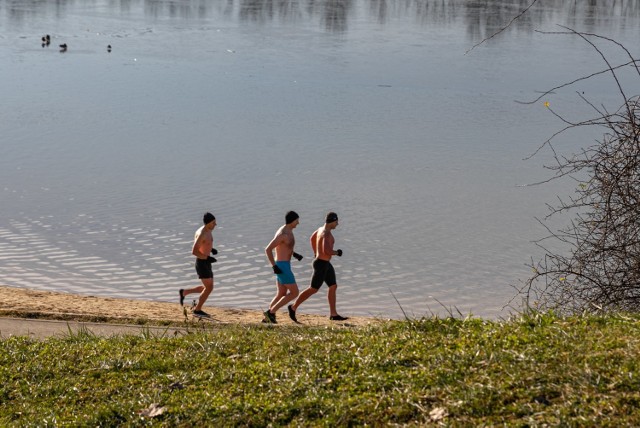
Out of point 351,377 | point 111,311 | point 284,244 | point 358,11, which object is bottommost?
point 111,311

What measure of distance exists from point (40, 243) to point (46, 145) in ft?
30.5

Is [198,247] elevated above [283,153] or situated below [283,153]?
above

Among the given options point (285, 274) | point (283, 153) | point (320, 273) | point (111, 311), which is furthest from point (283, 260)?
point (283, 153)

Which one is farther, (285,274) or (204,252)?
(204,252)

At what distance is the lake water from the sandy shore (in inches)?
48.0

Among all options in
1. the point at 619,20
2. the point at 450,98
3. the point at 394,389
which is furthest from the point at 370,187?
the point at 619,20

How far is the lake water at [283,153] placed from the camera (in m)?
18.6

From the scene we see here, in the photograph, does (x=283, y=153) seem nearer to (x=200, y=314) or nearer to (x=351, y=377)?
(x=200, y=314)

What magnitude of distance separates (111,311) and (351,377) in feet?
23.7

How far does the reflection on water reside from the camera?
58.0 metres

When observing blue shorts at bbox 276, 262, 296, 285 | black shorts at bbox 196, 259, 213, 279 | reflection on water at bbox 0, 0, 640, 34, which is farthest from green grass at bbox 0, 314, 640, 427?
reflection on water at bbox 0, 0, 640, 34

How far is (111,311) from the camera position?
1432 cm

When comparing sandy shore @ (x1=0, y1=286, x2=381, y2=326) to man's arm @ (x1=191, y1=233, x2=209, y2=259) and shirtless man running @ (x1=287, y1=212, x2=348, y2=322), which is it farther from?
man's arm @ (x1=191, y1=233, x2=209, y2=259)

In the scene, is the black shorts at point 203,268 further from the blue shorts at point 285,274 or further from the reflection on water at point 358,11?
the reflection on water at point 358,11
